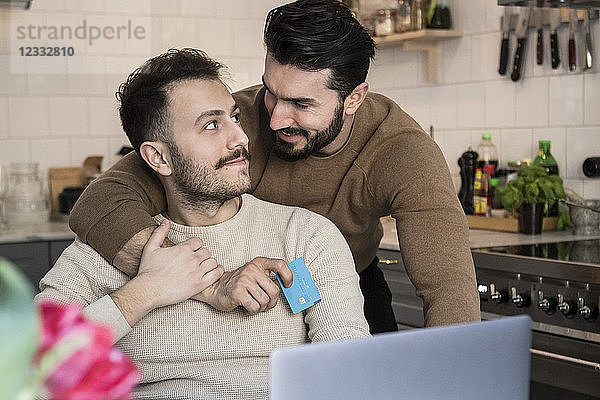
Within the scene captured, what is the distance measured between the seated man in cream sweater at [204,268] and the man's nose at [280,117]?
0.08 m

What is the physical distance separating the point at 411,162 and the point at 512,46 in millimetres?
1852

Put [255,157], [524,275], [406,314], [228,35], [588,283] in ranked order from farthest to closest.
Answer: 1. [228,35]
2. [406,314]
3. [524,275]
4. [588,283]
5. [255,157]

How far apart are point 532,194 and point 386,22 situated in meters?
1.14

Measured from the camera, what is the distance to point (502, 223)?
351cm

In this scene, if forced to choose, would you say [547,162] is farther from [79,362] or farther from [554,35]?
[79,362]

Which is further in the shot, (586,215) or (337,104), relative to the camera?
(586,215)

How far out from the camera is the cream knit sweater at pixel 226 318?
1835 millimetres

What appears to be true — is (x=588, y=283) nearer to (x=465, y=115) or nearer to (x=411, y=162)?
(x=411, y=162)

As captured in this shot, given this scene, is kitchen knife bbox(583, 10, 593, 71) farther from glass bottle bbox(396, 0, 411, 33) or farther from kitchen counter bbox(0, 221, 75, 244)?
kitchen counter bbox(0, 221, 75, 244)

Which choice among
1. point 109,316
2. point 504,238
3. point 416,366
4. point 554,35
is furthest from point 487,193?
point 416,366

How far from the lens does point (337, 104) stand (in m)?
2.04

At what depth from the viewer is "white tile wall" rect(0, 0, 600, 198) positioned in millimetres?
3471

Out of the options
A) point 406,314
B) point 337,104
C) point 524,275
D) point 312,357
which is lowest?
point 406,314

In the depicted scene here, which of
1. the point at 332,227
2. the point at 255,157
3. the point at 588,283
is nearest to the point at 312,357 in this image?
the point at 332,227
